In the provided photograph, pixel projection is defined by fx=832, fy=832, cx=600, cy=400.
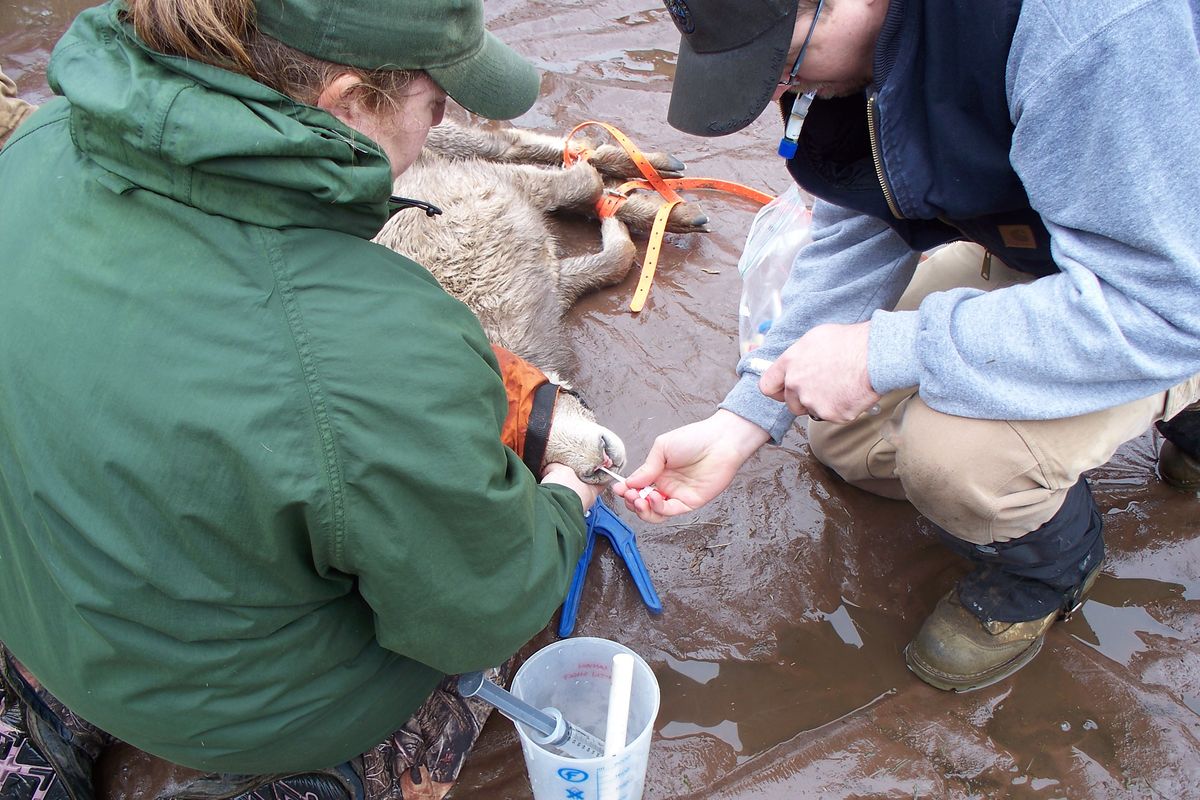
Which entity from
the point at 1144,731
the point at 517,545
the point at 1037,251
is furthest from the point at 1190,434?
the point at 517,545

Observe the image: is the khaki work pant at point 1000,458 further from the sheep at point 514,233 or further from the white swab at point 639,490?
the sheep at point 514,233

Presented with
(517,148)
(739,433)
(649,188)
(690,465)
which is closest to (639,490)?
(690,465)

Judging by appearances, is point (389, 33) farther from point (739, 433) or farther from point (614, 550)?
point (614, 550)

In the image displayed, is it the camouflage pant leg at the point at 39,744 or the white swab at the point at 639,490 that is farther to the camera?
the white swab at the point at 639,490

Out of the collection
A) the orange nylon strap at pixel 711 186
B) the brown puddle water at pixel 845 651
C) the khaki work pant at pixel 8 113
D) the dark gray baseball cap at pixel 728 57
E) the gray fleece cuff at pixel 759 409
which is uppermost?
the dark gray baseball cap at pixel 728 57

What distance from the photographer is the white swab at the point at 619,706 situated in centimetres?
196

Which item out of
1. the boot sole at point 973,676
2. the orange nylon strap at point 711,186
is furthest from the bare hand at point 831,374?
the orange nylon strap at point 711,186

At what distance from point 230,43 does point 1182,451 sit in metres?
3.40

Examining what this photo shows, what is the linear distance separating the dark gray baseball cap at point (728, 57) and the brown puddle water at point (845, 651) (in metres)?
1.61

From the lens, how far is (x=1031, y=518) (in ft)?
7.69

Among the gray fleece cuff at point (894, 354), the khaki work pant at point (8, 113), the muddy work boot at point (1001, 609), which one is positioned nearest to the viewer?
the gray fleece cuff at point (894, 354)

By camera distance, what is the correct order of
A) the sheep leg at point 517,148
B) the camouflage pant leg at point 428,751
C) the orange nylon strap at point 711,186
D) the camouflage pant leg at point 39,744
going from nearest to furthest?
the camouflage pant leg at point 39,744, the camouflage pant leg at point 428,751, the orange nylon strap at point 711,186, the sheep leg at point 517,148

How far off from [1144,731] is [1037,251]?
1.49 meters

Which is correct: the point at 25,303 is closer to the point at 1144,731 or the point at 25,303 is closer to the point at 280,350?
the point at 280,350
